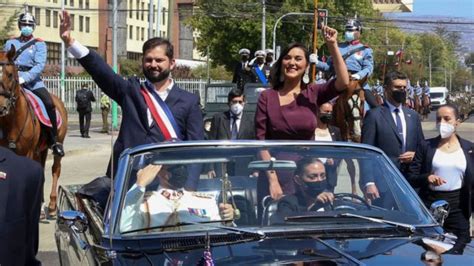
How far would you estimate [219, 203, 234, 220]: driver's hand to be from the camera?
4.46m

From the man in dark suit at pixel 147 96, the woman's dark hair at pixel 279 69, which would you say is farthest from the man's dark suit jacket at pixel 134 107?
the woman's dark hair at pixel 279 69

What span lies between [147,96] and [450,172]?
2.63 m

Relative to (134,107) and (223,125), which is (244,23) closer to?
(223,125)

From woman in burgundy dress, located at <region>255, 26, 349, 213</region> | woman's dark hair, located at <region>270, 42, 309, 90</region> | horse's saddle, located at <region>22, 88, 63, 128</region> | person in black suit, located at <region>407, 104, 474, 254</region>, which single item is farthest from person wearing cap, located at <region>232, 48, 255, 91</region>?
woman in burgundy dress, located at <region>255, 26, 349, 213</region>

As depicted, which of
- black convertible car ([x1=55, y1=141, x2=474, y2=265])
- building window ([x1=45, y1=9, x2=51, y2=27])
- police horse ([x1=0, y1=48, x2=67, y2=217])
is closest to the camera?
black convertible car ([x1=55, y1=141, x2=474, y2=265])

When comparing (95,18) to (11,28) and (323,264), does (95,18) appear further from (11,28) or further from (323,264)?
(323,264)

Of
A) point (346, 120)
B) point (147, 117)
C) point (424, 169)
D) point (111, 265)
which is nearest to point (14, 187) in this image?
point (111, 265)

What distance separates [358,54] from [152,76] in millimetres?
6642

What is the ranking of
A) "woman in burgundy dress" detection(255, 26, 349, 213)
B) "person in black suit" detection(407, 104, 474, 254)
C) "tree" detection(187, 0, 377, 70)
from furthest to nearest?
"tree" detection(187, 0, 377, 70) < "person in black suit" detection(407, 104, 474, 254) < "woman in burgundy dress" detection(255, 26, 349, 213)

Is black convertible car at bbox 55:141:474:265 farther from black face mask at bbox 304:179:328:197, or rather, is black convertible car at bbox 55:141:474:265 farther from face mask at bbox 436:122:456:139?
face mask at bbox 436:122:456:139

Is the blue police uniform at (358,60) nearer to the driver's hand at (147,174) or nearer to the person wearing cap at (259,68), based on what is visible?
the person wearing cap at (259,68)

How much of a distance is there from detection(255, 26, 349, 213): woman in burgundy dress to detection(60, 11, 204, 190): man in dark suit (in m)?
0.57

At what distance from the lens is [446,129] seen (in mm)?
6562

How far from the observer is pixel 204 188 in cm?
470
